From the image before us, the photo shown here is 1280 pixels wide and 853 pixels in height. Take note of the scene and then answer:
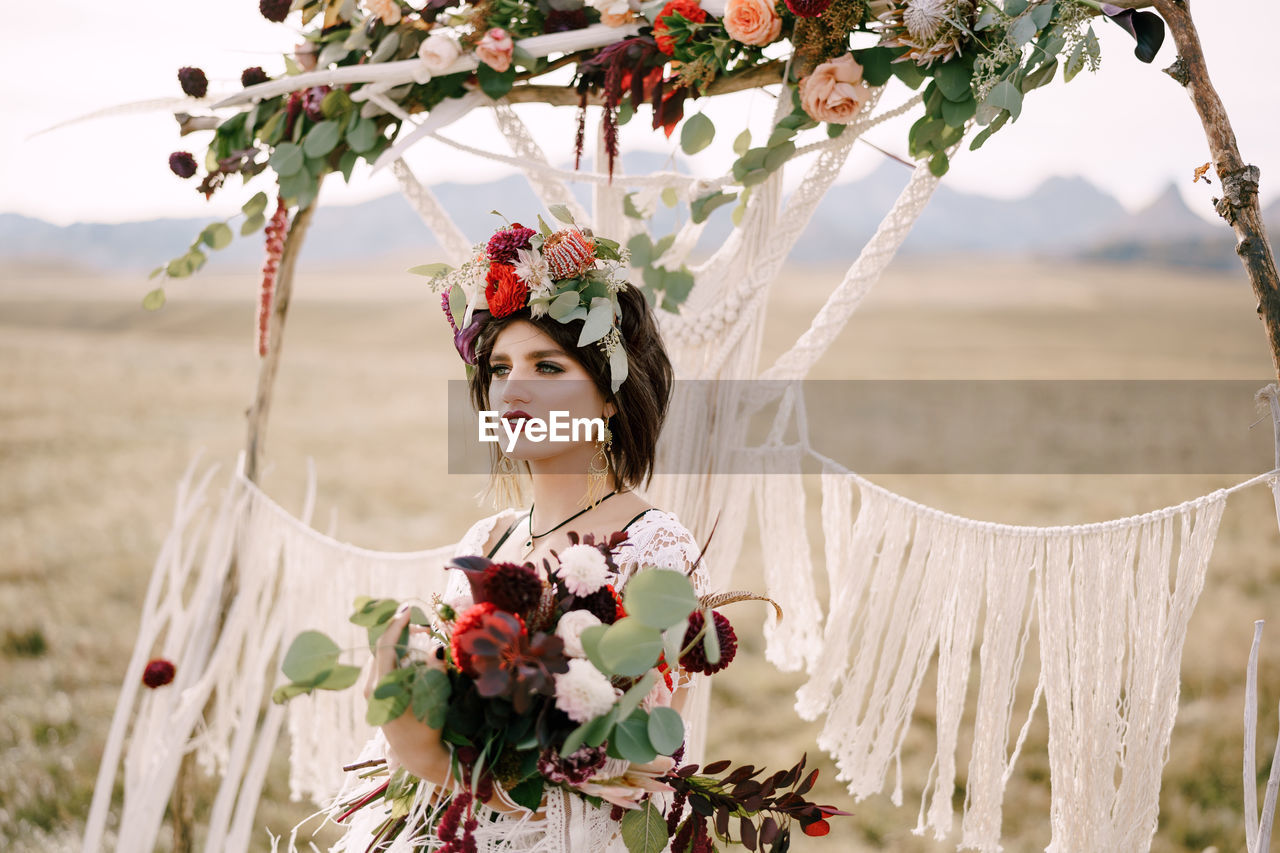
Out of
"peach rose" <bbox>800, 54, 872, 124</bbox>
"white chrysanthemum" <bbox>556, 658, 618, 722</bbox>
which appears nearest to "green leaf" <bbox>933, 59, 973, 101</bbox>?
"peach rose" <bbox>800, 54, 872, 124</bbox>

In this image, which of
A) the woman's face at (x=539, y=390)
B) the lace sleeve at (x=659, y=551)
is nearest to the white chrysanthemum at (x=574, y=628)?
the lace sleeve at (x=659, y=551)

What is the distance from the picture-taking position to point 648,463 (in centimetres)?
128

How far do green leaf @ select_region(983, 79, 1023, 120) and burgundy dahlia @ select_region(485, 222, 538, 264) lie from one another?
2.17 ft

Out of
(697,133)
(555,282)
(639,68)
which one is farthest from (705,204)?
(555,282)

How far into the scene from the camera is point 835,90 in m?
1.26

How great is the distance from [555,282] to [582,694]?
0.59 metres

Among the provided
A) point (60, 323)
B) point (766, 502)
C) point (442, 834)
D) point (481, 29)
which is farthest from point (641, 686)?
point (60, 323)

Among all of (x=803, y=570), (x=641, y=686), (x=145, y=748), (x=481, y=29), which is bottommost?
(x=145, y=748)

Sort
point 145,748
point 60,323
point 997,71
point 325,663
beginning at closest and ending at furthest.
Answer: point 325,663 → point 997,71 → point 145,748 → point 60,323

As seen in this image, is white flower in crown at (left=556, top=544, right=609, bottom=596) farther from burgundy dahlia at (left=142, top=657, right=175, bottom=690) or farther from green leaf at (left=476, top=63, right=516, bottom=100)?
burgundy dahlia at (left=142, top=657, right=175, bottom=690)

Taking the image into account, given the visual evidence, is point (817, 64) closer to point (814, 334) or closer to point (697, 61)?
point (697, 61)

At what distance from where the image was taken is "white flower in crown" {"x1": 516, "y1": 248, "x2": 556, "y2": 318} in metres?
1.14

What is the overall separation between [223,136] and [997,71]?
4.62 feet

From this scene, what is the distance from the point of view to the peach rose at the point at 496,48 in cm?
141
